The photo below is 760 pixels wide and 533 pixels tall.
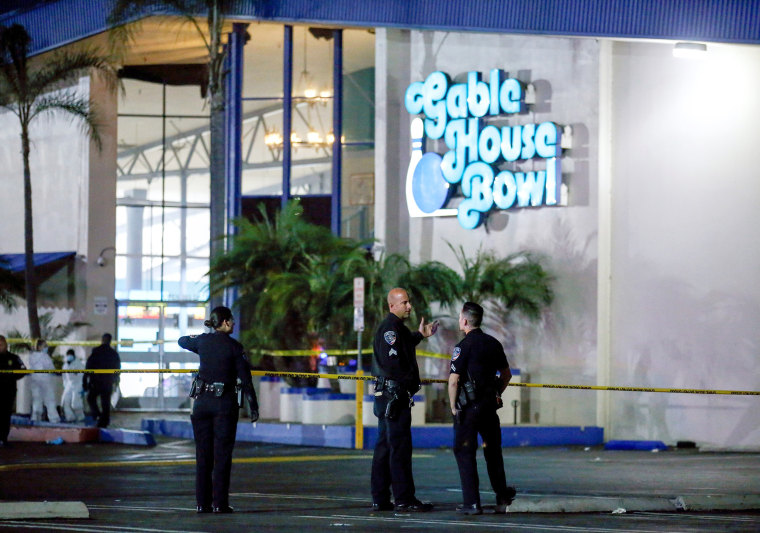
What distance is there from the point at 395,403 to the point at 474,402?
713mm

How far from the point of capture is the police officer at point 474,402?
11898mm

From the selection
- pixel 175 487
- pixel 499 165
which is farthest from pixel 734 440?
pixel 175 487

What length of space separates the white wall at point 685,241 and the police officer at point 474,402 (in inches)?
458

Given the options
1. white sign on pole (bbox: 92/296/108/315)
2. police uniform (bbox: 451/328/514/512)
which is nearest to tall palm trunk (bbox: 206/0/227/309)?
white sign on pole (bbox: 92/296/108/315)

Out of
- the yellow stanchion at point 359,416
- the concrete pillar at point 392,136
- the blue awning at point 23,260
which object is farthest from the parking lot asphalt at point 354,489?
the blue awning at point 23,260

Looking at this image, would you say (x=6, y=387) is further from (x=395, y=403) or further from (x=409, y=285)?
(x=395, y=403)

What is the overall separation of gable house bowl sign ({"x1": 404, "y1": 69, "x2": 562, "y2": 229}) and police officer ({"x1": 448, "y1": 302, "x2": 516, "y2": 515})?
13.9m

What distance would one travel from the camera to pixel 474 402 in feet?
39.3

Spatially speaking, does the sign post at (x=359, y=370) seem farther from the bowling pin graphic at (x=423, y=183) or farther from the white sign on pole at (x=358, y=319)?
the bowling pin graphic at (x=423, y=183)

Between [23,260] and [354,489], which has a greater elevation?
[23,260]

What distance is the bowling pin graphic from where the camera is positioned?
2772cm

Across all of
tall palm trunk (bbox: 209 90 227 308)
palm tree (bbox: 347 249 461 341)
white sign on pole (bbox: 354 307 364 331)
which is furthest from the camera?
tall palm trunk (bbox: 209 90 227 308)

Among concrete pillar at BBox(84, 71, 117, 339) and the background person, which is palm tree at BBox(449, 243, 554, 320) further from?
concrete pillar at BBox(84, 71, 117, 339)

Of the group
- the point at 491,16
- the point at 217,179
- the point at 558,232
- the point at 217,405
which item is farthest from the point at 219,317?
the point at 217,179
